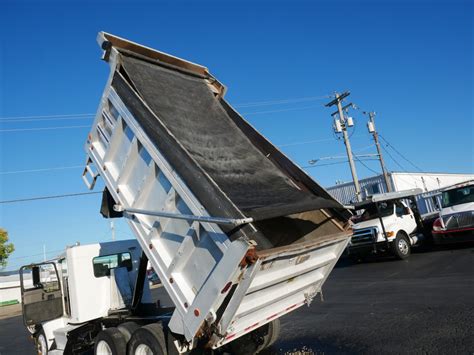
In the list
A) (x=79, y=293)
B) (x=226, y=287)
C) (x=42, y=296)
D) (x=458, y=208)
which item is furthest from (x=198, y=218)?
(x=458, y=208)

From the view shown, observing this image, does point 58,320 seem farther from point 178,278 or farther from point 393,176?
point 393,176

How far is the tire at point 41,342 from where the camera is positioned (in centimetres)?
664

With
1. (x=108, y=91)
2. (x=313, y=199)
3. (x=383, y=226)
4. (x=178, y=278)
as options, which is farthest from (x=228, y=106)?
(x=383, y=226)

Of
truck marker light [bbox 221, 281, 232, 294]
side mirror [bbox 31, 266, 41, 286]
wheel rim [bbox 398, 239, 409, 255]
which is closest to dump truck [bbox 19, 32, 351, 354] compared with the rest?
truck marker light [bbox 221, 281, 232, 294]

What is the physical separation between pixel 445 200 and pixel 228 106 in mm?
11436

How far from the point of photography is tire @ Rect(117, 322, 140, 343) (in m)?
5.03

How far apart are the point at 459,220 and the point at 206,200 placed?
11932 mm

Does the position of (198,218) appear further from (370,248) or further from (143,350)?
(370,248)

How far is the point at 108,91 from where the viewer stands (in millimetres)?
5414

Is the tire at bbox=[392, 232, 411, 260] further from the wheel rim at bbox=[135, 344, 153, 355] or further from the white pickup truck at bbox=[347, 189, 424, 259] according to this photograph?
the wheel rim at bbox=[135, 344, 153, 355]

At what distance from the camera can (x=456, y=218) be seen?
509 inches

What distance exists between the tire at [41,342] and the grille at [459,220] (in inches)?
487

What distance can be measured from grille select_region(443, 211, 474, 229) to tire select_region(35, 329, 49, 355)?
1238 cm

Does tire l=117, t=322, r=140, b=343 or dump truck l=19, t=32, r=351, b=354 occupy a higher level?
dump truck l=19, t=32, r=351, b=354
